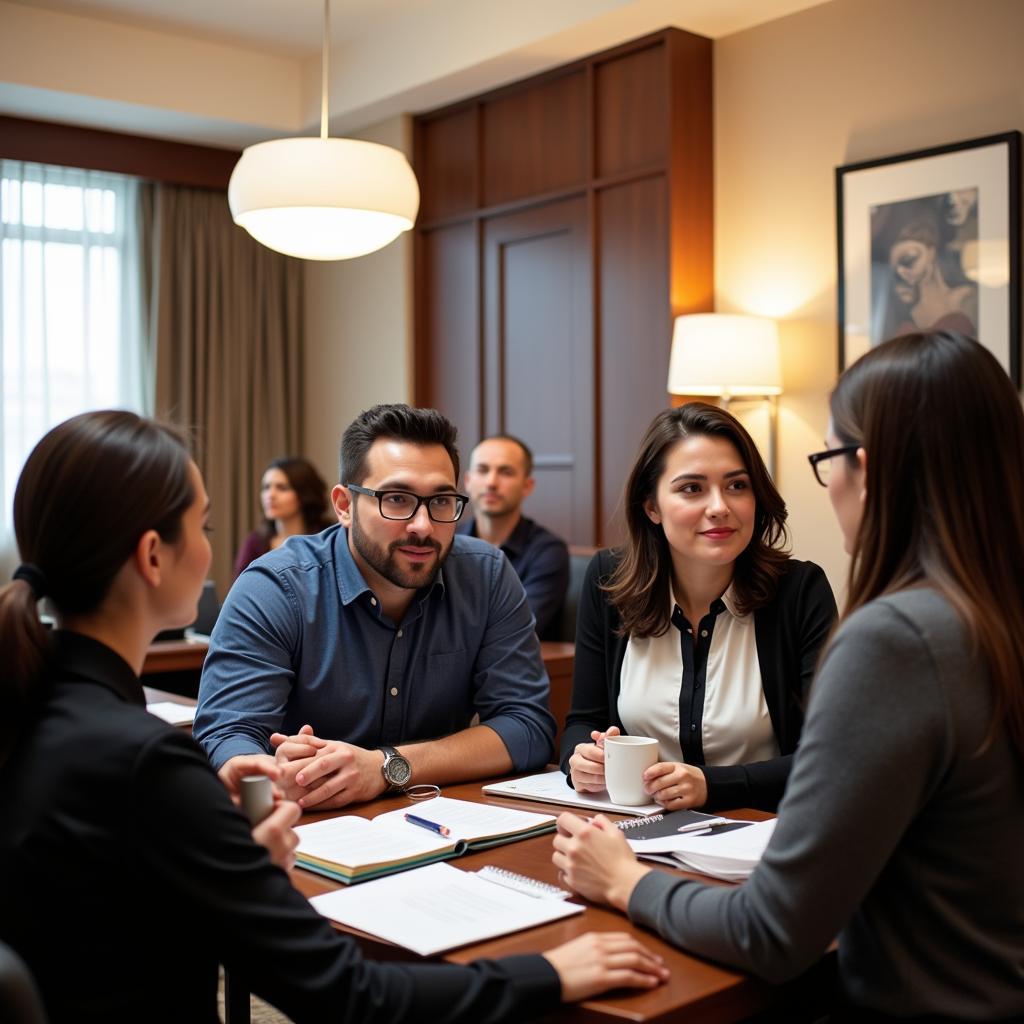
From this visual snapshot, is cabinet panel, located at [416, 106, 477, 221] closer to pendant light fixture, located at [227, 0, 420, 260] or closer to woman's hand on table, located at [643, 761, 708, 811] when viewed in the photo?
pendant light fixture, located at [227, 0, 420, 260]

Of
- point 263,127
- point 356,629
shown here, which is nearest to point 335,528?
point 356,629

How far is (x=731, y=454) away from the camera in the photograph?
2273 millimetres

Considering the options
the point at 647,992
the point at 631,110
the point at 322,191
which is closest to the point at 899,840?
the point at 647,992

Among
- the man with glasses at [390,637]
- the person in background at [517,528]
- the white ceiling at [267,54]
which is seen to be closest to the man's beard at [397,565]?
the man with glasses at [390,637]

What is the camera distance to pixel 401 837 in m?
1.67

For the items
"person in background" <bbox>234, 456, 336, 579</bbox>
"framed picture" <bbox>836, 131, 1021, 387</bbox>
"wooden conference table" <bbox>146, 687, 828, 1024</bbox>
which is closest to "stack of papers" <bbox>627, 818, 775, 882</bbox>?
"wooden conference table" <bbox>146, 687, 828, 1024</bbox>

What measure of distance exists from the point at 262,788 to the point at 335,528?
3.61ft

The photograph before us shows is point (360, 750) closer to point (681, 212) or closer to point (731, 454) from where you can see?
point (731, 454)

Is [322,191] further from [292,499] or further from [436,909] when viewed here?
[292,499]

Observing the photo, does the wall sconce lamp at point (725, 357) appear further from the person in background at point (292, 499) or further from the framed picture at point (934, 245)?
the person in background at point (292, 499)

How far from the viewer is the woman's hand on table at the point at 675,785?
1827 millimetres

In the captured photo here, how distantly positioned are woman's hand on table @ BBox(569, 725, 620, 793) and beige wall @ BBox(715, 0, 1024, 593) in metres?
2.48

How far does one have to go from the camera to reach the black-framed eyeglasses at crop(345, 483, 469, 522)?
224cm

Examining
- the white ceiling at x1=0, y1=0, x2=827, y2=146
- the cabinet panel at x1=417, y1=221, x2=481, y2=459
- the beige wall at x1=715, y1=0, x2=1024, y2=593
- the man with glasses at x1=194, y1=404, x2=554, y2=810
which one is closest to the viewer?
the man with glasses at x1=194, y1=404, x2=554, y2=810
